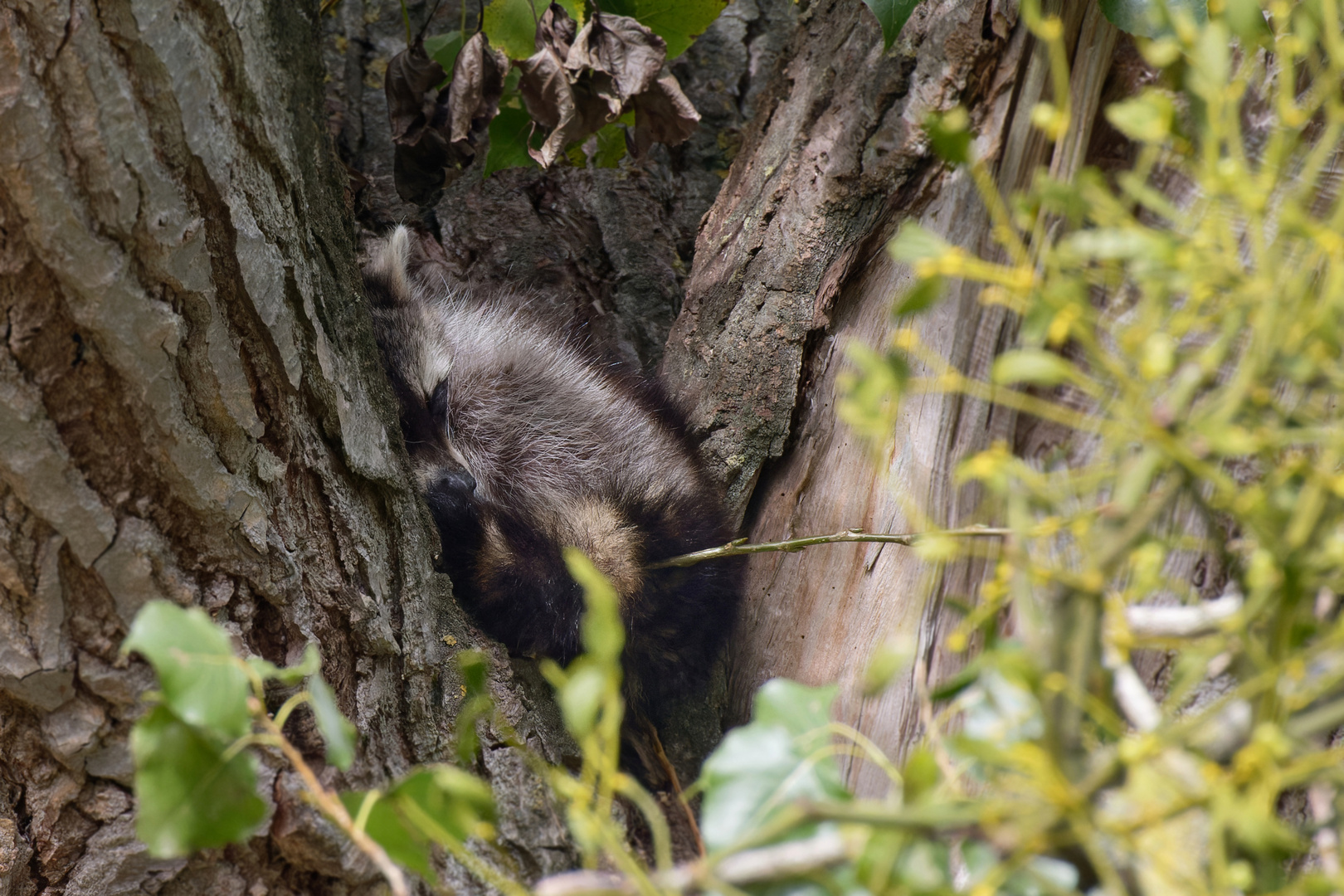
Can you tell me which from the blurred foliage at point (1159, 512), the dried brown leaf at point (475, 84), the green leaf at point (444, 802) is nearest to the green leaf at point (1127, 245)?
the blurred foliage at point (1159, 512)

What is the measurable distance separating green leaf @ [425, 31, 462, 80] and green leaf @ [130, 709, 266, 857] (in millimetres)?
1547

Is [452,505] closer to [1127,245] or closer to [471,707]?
[471,707]

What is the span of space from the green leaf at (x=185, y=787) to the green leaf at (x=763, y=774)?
28 centimetres

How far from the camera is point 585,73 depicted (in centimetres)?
159

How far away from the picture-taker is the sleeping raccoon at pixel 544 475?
149 cm

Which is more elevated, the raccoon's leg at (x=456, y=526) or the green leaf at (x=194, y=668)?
the green leaf at (x=194, y=668)

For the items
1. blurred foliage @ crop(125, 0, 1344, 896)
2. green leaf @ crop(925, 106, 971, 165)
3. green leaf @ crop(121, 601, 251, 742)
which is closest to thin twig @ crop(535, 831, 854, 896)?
blurred foliage @ crop(125, 0, 1344, 896)

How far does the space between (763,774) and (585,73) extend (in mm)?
1321

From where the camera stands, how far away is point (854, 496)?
145cm

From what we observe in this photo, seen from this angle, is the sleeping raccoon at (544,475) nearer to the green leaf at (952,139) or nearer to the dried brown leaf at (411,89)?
the dried brown leaf at (411,89)

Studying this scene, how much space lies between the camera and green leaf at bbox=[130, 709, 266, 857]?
0.56 metres

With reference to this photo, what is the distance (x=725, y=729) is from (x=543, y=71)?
3.68ft

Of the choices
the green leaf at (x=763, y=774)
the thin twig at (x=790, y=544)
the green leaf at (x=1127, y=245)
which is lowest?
the thin twig at (x=790, y=544)

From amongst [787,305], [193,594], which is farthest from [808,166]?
[193,594]
